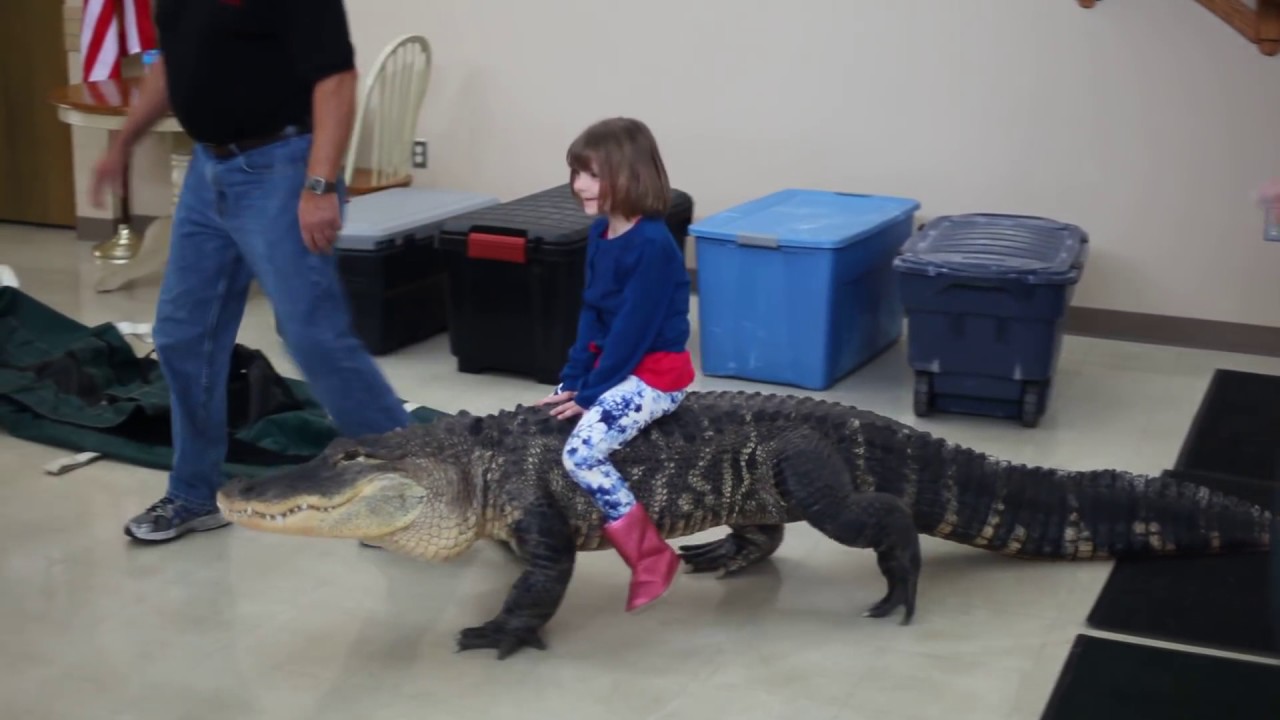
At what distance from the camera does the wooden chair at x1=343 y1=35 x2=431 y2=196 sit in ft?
18.3

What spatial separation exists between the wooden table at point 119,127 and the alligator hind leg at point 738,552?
10.1ft

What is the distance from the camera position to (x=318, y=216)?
2783 millimetres

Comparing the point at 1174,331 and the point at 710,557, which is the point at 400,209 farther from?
the point at 1174,331

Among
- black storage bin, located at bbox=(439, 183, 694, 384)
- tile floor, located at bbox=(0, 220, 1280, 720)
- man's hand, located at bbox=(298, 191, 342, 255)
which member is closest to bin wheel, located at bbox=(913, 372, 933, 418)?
tile floor, located at bbox=(0, 220, 1280, 720)

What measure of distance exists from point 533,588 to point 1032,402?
6.16 feet

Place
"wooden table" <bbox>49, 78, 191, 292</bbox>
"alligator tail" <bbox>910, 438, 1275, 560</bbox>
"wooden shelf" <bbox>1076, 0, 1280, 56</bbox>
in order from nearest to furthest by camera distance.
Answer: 1. "alligator tail" <bbox>910, 438, 1275, 560</bbox>
2. "wooden shelf" <bbox>1076, 0, 1280, 56</bbox>
3. "wooden table" <bbox>49, 78, 191, 292</bbox>

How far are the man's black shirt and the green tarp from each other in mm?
1059

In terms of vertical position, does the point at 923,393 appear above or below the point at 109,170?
below

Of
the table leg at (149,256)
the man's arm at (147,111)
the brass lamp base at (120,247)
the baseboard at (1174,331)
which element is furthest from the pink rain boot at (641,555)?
the brass lamp base at (120,247)

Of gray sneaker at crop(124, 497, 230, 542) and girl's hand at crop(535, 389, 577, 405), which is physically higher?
girl's hand at crop(535, 389, 577, 405)

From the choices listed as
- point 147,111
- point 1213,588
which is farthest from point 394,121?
point 1213,588

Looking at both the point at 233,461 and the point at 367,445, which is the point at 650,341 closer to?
the point at 367,445

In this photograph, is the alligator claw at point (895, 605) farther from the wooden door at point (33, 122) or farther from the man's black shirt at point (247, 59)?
the wooden door at point (33, 122)

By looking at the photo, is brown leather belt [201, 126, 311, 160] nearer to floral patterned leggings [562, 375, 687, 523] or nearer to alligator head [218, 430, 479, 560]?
alligator head [218, 430, 479, 560]
